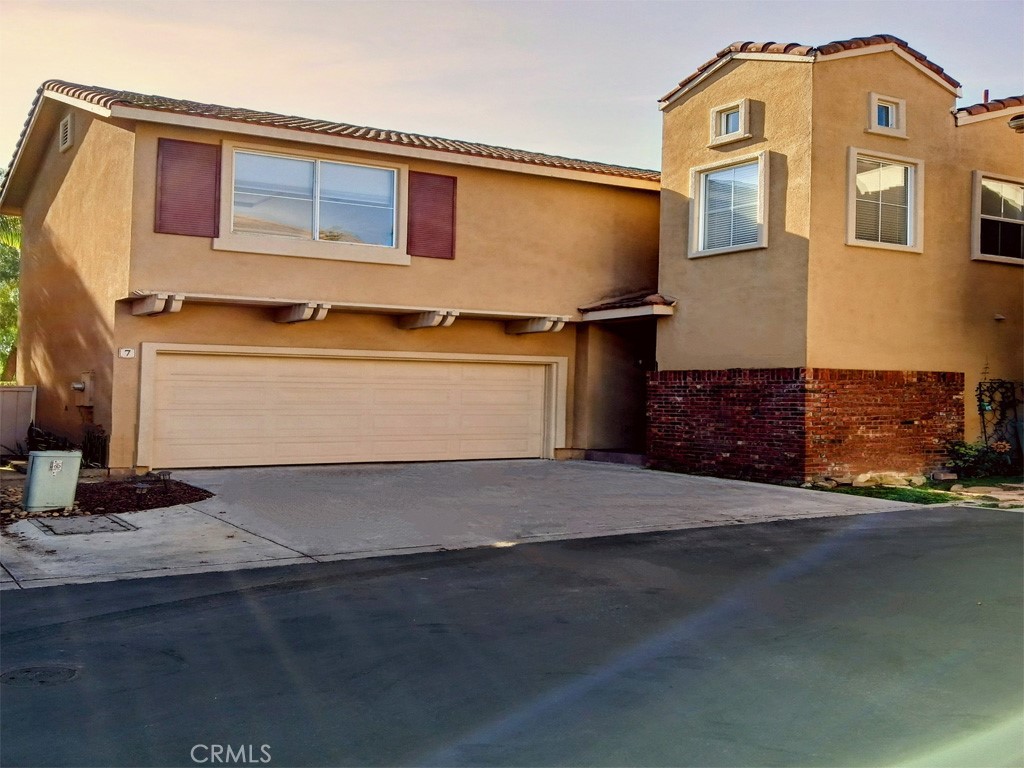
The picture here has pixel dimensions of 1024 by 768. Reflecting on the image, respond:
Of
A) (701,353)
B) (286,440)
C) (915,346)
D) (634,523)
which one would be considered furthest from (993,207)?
(286,440)

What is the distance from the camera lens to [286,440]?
16.7 metres

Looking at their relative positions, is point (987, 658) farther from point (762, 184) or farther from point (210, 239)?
point (210, 239)

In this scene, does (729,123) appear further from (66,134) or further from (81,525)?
(66,134)

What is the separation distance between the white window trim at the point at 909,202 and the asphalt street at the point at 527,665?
7.75m

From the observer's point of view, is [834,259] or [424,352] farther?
[424,352]

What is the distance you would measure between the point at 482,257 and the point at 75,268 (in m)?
7.22

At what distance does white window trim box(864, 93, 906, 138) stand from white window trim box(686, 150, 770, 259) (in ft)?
5.52

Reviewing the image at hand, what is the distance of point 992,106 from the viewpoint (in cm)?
1675

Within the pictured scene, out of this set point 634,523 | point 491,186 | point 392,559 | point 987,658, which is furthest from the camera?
point 491,186

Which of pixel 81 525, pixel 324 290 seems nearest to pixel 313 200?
pixel 324 290

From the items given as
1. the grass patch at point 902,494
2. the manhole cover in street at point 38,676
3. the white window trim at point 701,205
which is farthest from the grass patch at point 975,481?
the manhole cover in street at point 38,676

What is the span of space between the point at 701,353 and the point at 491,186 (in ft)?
15.3

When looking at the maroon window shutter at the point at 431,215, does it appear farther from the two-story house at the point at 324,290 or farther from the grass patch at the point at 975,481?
the grass patch at the point at 975,481

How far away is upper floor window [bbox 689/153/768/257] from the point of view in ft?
52.5
